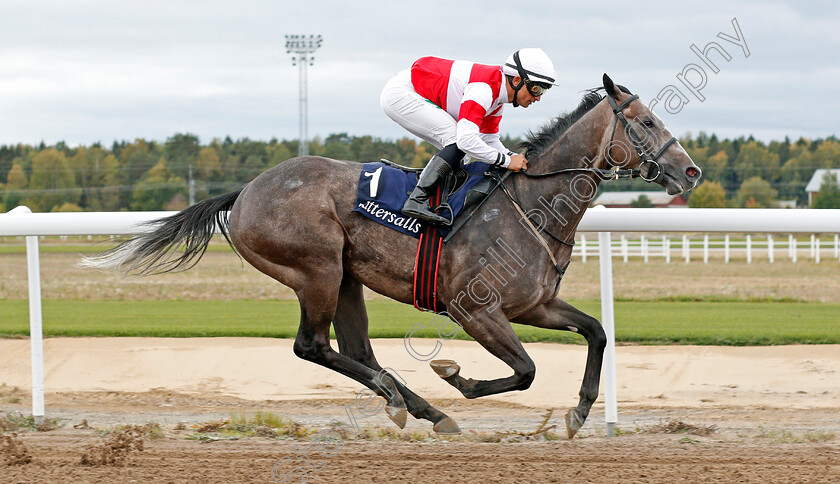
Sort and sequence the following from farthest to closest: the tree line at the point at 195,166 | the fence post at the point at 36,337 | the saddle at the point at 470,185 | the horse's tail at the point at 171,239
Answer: the tree line at the point at 195,166 → the fence post at the point at 36,337 → the horse's tail at the point at 171,239 → the saddle at the point at 470,185

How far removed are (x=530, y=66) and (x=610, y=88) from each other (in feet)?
1.42

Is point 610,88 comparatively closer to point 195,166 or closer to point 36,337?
point 36,337

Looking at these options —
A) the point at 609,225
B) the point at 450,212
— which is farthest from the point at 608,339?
the point at 450,212

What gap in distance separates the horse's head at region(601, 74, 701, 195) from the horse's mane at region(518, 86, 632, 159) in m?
0.19

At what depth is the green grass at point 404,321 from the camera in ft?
26.2

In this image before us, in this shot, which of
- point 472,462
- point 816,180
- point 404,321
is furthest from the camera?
point 816,180

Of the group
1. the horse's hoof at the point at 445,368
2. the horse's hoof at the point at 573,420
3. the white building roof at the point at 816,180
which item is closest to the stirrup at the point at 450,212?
the horse's hoof at the point at 445,368

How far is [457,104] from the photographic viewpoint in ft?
15.6

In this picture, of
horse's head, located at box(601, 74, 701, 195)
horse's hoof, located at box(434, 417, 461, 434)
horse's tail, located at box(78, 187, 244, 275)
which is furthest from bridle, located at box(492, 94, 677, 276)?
horse's tail, located at box(78, 187, 244, 275)

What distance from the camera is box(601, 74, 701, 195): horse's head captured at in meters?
4.39

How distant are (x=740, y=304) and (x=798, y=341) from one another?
453cm

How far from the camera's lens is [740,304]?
470 inches

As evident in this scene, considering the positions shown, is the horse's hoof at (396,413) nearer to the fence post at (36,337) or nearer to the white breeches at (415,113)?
the white breeches at (415,113)

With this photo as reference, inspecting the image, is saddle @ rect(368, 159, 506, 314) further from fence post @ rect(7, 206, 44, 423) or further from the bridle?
fence post @ rect(7, 206, 44, 423)
